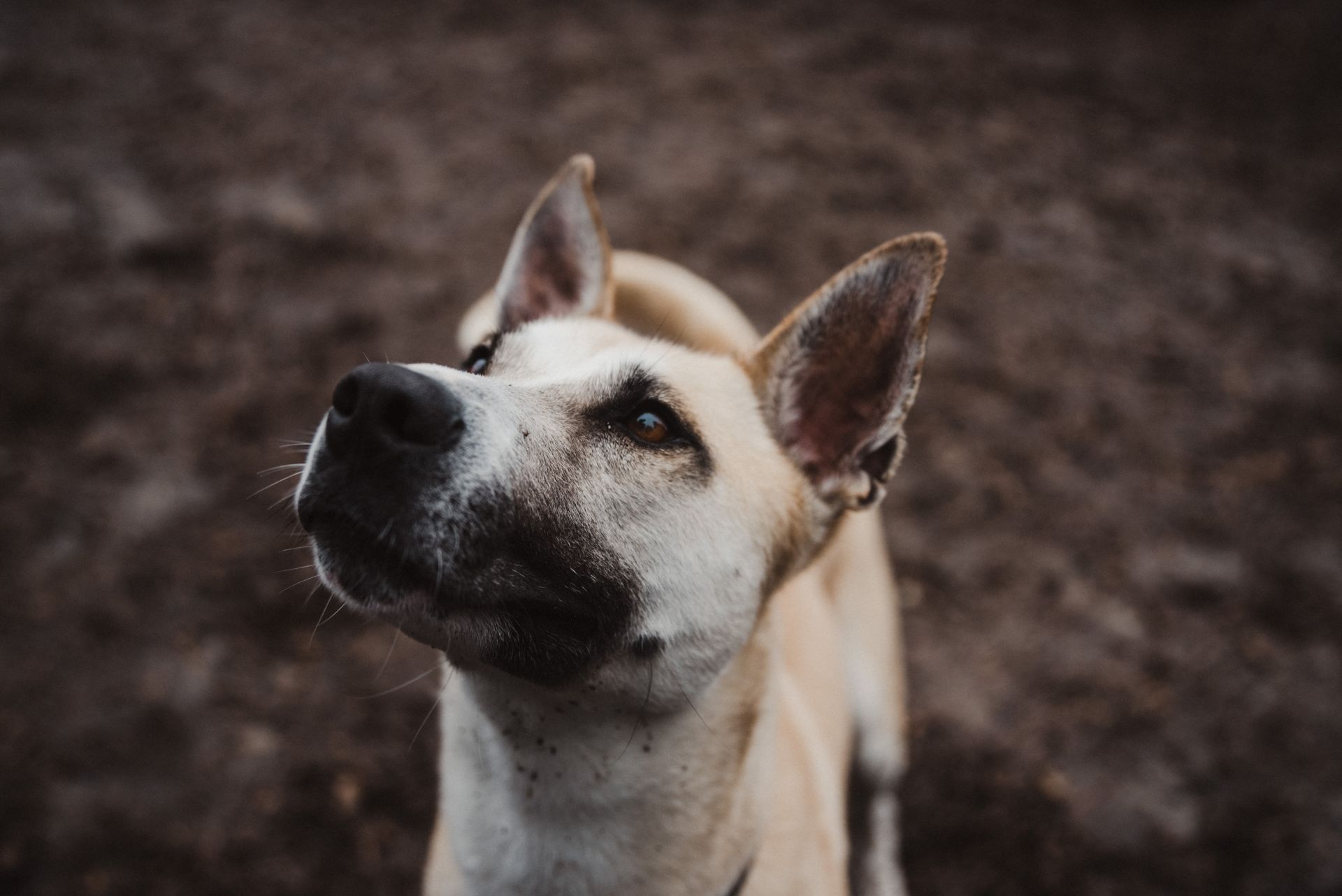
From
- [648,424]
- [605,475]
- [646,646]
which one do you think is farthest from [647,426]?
[646,646]

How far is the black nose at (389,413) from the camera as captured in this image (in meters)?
1.35

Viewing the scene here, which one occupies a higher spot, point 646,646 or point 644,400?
point 644,400

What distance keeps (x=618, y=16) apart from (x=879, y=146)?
3.02m

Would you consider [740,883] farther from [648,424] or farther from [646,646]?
[648,424]

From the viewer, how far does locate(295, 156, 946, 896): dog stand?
1416 millimetres

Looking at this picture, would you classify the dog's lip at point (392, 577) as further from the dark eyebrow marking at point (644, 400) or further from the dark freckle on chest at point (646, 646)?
the dark eyebrow marking at point (644, 400)

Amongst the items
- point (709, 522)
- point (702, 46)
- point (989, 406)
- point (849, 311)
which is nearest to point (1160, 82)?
point (702, 46)

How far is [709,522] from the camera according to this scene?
1.72 m

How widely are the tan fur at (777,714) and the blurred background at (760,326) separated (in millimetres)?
615

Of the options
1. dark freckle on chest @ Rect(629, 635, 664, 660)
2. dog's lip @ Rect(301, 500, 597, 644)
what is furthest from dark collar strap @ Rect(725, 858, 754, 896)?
dog's lip @ Rect(301, 500, 597, 644)

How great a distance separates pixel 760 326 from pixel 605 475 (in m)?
3.73

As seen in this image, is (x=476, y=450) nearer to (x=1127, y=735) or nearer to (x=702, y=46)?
(x=1127, y=735)

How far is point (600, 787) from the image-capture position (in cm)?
177

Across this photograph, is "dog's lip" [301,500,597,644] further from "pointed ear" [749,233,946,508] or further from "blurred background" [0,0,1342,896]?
"blurred background" [0,0,1342,896]
